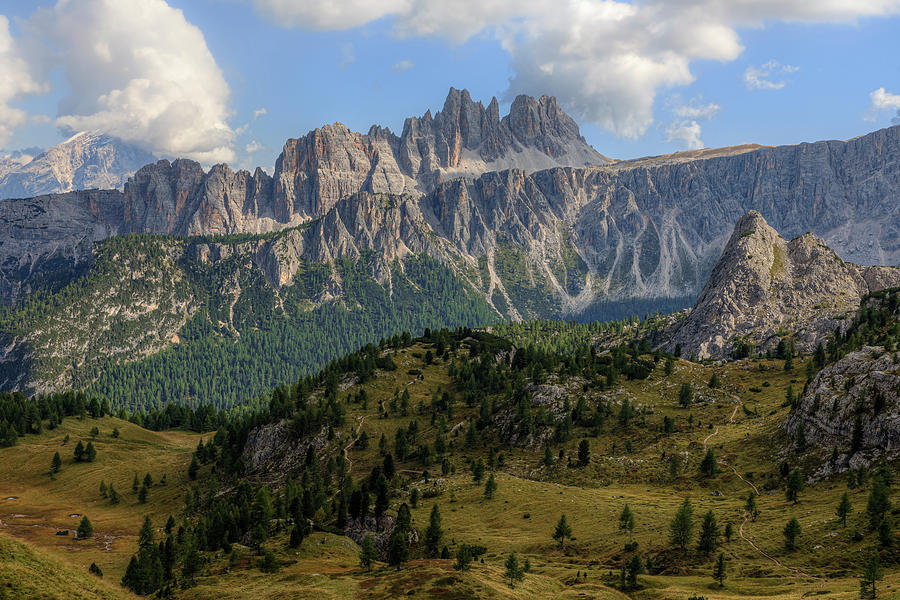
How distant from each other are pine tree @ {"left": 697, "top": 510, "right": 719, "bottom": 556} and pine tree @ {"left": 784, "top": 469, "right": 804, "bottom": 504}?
24.3m

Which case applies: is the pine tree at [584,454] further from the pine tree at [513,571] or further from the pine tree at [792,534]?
the pine tree at [513,571]

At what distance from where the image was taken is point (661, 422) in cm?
15888

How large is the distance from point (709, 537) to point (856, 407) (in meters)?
52.2

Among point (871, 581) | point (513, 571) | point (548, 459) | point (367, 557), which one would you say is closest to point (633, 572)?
point (513, 571)

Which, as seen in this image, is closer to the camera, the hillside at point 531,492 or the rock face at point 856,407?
the hillside at point 531,492

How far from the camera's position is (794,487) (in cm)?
10244

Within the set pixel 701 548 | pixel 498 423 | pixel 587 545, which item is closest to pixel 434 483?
pixel 498 423

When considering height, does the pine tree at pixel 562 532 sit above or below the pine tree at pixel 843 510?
below

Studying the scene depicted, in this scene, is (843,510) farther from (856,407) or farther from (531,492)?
(531,492)

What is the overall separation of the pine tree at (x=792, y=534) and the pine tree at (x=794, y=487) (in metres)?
21.5

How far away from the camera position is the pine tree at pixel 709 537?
83625 millimetres

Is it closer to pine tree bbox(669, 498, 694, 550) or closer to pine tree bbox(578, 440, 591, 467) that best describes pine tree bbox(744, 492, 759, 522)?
pine tree bbox(669, 498, 694, 550)

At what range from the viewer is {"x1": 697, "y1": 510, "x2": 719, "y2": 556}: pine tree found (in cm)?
8362

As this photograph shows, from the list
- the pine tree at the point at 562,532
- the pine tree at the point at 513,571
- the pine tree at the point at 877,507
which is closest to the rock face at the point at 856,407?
the pine tree at the point at 877,507
